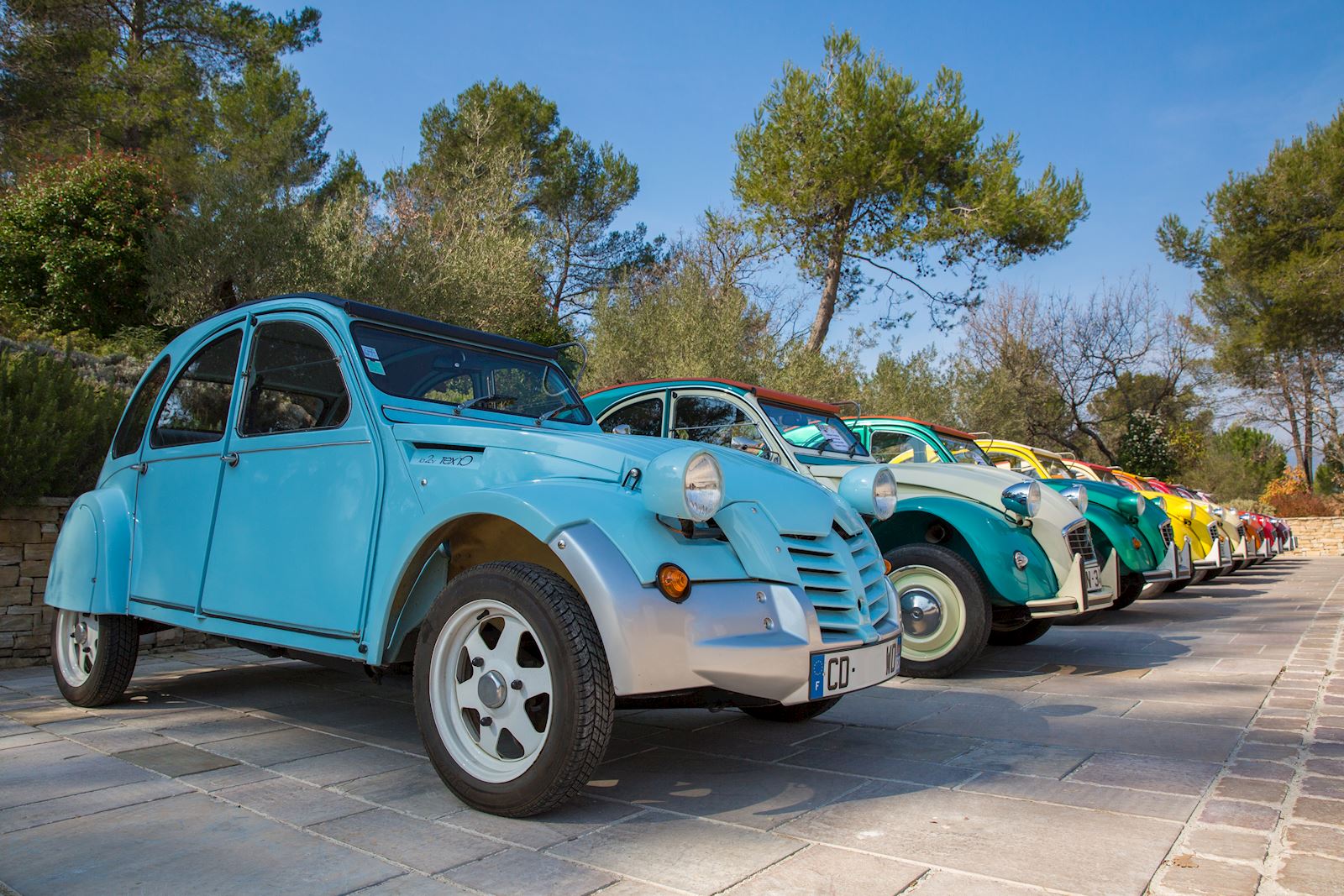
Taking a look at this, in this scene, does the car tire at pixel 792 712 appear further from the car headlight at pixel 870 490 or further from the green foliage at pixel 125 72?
the green foliage at pixel 125 72

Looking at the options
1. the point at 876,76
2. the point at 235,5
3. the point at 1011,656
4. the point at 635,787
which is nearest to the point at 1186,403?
the point at 876,76

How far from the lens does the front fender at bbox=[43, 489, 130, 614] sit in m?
4.41

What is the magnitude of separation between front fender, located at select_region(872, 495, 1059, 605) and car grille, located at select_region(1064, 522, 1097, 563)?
28cm

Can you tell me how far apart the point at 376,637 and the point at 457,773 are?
0.60 meters

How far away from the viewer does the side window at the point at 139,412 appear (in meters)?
4.73

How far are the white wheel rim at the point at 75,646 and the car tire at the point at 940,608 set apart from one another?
446 cm

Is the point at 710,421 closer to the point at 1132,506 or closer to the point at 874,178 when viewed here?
the point at 1132,506

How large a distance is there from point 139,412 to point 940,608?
4.71m

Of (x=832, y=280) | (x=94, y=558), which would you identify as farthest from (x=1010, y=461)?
(x=832, y=280)

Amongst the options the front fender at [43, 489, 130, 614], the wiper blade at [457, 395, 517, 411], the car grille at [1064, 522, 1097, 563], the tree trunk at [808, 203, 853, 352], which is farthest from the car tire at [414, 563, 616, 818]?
the tree trunk at [808, 203, 853, 352]

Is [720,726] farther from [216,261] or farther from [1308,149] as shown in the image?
[1308,149]

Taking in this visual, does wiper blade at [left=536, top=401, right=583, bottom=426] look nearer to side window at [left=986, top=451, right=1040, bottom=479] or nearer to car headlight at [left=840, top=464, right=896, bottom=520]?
car headlight at [left=840, top=464, right=896, bottom=520]

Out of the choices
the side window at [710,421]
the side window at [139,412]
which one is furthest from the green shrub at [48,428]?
the side window at [710,421]

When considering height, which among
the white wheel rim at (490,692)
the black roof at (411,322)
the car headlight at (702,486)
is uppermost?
the black roof at (411,322)
